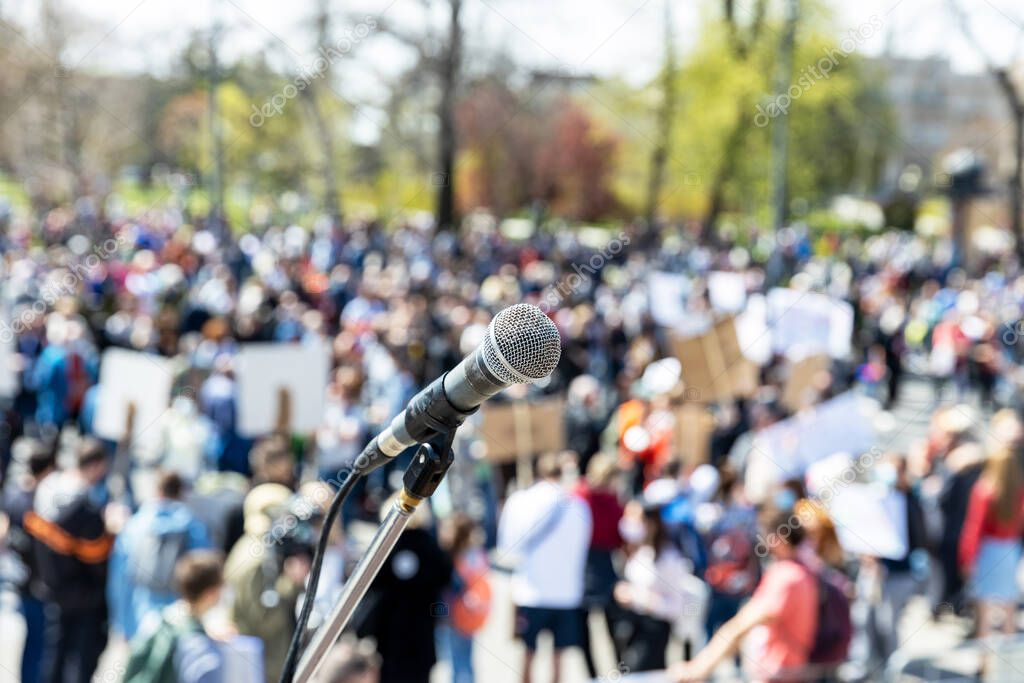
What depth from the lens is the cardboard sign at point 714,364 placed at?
932 cm

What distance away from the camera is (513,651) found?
279 inches

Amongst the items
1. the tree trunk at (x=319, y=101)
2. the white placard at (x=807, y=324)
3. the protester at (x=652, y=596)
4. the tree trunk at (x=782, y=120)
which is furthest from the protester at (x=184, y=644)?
the tree trunk at (x=319, y=101)

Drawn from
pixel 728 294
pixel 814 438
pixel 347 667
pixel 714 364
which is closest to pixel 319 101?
pixel 728 294

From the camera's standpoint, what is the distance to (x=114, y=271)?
15.9 metres

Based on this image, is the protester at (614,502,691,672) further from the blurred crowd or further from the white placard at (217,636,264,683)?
the white placard at (217,636,264,683)

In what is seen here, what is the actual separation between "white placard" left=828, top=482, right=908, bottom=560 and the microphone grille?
4902 mm

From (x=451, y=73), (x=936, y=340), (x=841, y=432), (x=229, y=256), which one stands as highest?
(x=451, y=73)

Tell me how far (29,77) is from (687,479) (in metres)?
27.0

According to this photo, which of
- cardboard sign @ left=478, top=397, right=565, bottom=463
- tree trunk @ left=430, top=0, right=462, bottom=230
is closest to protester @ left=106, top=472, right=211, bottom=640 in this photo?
cardboard sign @ left=478, top=397, right=565, bottom=463

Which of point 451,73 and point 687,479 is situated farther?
point 451,73

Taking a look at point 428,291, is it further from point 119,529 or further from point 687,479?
point 119,529

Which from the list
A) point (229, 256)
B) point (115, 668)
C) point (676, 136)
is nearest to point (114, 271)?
point (229, 256)

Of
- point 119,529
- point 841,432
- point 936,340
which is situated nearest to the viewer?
point 119,529

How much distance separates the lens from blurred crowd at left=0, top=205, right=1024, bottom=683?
16.0 ft
